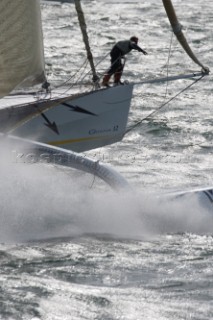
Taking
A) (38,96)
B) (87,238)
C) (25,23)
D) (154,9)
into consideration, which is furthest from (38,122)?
(154,9)

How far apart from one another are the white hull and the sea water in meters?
0.38

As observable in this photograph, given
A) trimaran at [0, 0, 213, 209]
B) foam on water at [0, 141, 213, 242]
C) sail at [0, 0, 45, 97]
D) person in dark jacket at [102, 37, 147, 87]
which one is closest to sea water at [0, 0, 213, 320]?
foam on water at [0, 141, 213, 242]

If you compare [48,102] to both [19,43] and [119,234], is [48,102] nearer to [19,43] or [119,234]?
[19,43]

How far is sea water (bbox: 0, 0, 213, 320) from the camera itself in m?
8.28

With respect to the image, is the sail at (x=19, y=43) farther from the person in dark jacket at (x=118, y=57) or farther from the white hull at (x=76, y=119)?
the person in dark jacket at (x=118, y=57)

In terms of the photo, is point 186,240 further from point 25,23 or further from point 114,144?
point 114,144

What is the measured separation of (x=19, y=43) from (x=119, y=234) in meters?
2.90

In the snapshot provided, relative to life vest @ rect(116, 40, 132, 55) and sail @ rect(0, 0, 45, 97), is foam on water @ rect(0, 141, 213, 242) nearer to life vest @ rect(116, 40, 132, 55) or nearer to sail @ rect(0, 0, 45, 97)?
sail @ rect(0, 0, 45, 97)

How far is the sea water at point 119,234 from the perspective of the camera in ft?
27.2

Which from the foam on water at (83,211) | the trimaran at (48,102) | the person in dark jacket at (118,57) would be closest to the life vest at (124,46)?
the person in dark jacket at (118,57)

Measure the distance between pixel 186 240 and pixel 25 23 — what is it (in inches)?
138

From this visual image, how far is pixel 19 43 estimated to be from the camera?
1216 centimetres

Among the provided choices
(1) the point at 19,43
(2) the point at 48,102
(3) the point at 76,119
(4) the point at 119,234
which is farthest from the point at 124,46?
(4) the point at 119,234

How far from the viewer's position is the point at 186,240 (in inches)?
402
